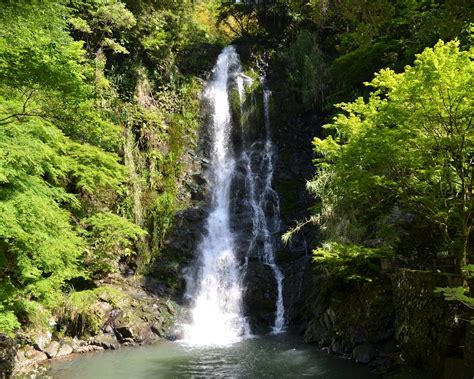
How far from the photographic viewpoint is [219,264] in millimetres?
16406

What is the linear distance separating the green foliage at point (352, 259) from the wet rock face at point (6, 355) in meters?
7.29

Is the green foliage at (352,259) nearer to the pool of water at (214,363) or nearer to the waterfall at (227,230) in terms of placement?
the pool of water at (214,363)

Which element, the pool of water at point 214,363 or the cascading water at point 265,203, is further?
the cascading water at point 265,203

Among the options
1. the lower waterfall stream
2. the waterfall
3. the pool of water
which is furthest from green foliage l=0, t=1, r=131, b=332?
the waterfall

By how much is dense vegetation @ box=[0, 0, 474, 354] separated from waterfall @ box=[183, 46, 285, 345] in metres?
1.40

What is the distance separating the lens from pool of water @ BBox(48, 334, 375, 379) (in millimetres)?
9523

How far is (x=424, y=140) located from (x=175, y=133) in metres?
14.8

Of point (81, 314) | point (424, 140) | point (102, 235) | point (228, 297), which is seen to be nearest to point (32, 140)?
point (102, 235)

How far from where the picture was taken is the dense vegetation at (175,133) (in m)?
7.11

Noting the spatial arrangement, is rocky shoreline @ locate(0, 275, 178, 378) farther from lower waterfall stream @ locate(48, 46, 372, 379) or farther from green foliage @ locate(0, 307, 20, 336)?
green foliage @ locate(0, 307, 20, 336)

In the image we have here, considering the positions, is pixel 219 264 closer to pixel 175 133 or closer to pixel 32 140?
pixel 175 133

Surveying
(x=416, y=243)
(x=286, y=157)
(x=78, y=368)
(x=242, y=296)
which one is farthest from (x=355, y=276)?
(x=286, y=157)

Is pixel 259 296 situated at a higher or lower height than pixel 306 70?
lower

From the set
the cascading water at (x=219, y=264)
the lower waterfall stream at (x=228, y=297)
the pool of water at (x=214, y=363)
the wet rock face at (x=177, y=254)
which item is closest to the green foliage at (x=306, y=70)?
the lower waterfall stream at (x=228, y=297)
